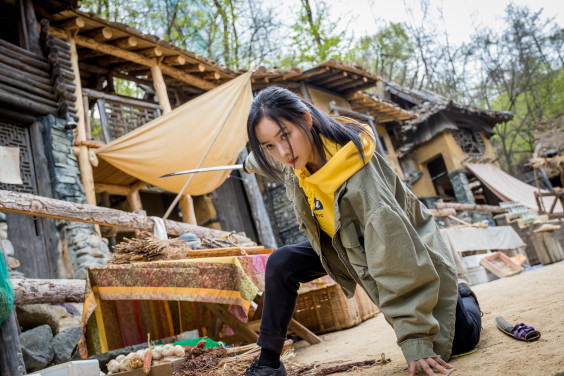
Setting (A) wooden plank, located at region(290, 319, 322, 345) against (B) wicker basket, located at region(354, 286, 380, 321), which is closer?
(A) wooden plank, located at region(290, 319, 322, 345)

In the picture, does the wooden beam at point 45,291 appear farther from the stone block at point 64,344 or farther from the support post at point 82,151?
the support post at point 82,151

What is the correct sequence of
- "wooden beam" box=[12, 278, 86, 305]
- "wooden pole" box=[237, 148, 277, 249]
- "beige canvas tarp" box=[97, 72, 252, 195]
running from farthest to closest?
"wooden pole" box=[237, 148, 277, 249]
"beige canvas tarp" box=[97, 72, 252, 195]
"wooden beam" box=[12, 278, 86, 305]

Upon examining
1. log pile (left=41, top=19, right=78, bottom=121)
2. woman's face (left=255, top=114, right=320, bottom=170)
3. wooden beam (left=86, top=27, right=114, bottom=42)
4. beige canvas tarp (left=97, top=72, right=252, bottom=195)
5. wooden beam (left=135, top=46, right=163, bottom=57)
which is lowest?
woman's face (left=255, top=114, right=320, bottom=170)

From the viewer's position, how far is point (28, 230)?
6.24 metres

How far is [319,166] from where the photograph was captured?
1.82 metres

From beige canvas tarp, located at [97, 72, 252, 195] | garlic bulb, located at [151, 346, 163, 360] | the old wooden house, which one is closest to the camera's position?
garlic bulb, located at [151, 346, 163, 360]

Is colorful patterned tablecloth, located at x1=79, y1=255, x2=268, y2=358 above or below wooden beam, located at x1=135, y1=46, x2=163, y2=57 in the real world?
below

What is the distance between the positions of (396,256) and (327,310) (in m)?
2.85

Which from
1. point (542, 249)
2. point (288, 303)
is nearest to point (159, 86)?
point (542, 249)

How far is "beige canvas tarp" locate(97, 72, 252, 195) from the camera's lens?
6.56 meters

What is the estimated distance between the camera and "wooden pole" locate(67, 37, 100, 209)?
6.86 m

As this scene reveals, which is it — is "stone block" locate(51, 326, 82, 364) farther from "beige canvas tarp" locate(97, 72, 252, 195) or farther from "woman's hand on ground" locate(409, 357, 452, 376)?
"woman's hand on ground" locate(409, 357, 452, 376)

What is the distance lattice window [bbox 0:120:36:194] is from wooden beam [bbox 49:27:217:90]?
6.33 feet

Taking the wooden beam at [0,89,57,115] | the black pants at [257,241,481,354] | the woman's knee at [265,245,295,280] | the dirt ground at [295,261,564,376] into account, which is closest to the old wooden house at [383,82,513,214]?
the wooden beam at [0,89,57,115]
